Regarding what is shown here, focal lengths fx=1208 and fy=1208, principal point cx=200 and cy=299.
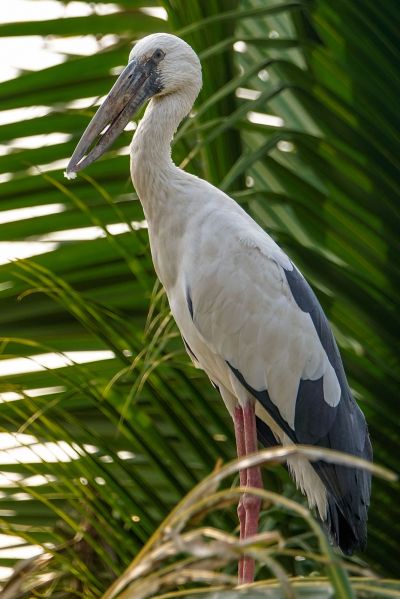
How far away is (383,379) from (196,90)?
1.05 metres

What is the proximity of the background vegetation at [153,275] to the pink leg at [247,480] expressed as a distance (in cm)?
4

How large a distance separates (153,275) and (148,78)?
1.76 ft

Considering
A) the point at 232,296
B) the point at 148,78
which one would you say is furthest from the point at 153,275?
the point at 148,78

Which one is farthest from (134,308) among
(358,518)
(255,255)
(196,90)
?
(358,518)

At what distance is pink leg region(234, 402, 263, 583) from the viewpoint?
301cm

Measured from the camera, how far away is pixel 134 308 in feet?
10.9

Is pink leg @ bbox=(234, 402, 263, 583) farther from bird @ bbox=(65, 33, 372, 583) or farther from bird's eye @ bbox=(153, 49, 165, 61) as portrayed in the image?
bird's eye @ bbox=(153, 49, 165, 61)

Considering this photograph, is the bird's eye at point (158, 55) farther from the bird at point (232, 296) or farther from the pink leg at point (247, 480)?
the pink leg at point (247, 480)

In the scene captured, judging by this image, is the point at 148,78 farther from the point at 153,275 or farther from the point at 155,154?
the point at 153,275

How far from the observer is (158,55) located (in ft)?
10.8

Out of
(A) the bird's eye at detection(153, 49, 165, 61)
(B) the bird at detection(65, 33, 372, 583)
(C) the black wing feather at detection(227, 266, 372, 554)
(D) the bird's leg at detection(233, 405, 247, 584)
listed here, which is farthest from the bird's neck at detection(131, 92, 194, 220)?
(D) the bird's leg at detection(233, 405, 247, 584)

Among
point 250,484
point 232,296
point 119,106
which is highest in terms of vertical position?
point 119,106

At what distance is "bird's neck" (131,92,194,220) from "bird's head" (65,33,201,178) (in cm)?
4

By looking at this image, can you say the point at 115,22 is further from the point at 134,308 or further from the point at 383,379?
the point at 383,379
